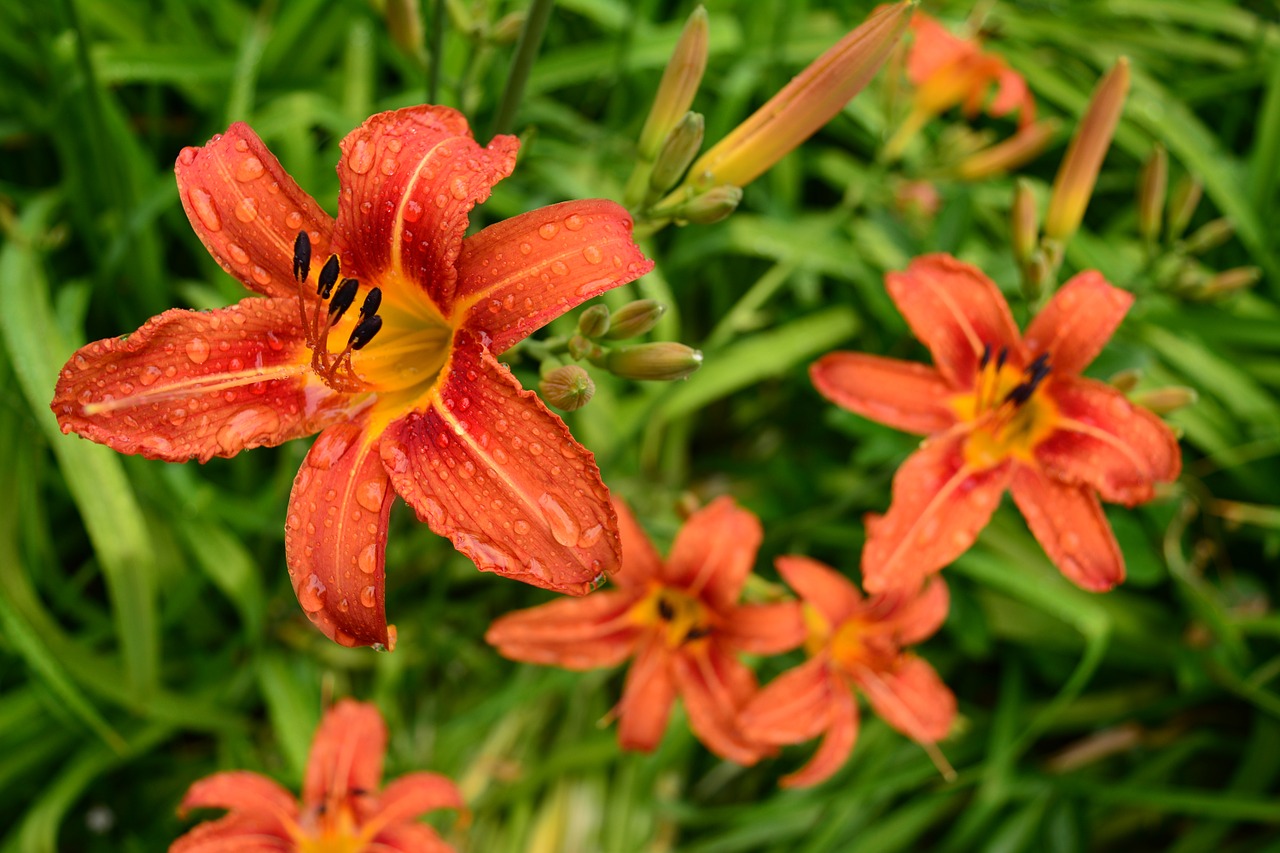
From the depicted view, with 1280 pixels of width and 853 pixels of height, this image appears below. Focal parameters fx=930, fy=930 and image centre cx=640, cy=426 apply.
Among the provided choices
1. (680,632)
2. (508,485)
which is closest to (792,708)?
(680,632)

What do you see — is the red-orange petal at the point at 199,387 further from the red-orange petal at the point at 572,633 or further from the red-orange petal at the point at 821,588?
the red-orange petal at the point at 821,588

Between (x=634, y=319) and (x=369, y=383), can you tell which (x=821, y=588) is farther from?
(x=369, y=383)

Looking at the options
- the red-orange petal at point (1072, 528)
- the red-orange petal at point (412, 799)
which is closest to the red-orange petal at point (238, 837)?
the red-orange petal at point (412, 799)

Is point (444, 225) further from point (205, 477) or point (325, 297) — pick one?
point (205, 477)

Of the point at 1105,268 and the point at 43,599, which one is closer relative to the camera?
the point at 43,599

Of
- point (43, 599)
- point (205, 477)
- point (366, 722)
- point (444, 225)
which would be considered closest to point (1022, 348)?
point (444, 225)

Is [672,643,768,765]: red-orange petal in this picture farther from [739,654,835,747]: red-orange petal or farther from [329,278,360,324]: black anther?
[329,278,360,324]: black anther

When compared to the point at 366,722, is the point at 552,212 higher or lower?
higher
